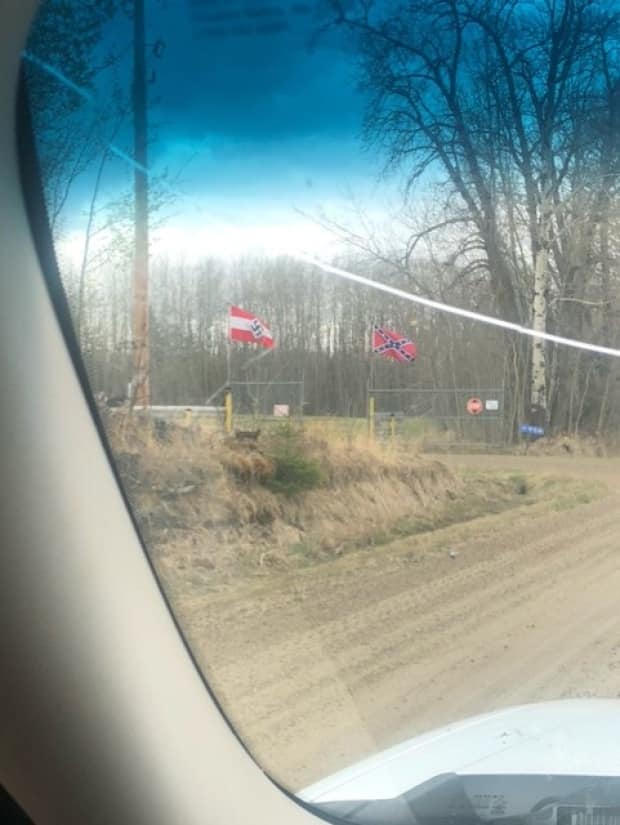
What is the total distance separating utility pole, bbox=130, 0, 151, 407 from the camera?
3832 mm

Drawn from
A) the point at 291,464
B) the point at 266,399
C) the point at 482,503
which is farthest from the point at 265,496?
the point at 482,503

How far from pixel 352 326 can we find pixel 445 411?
0.54 metres

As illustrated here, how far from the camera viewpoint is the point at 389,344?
15.0ft

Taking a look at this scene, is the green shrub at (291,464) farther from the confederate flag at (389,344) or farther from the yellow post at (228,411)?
the confederate flag at (389,344)

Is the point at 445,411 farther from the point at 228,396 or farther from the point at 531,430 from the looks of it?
the point at 228,396

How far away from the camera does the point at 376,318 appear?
4.50 meters

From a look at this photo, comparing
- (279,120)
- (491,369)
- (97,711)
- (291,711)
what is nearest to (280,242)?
(279,120)

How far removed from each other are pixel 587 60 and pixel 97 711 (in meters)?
2.63

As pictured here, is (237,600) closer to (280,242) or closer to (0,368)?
(280,242)

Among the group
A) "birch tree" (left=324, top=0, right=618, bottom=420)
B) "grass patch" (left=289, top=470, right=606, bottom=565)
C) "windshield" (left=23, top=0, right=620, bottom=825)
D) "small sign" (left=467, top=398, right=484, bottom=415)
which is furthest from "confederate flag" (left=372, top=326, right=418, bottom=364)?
"grass patch" (left=289, top=470, right=606, bottom=565)

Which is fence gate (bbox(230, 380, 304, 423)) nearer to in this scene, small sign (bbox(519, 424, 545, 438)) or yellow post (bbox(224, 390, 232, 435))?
yellow post (bbox(224, 390, 232, 435))

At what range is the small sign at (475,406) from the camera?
180 inches

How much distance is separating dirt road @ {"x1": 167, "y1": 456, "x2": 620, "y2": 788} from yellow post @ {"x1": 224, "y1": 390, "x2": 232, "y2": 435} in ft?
2.14

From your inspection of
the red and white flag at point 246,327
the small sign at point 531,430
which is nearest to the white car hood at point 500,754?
the small sign at point 531,430
